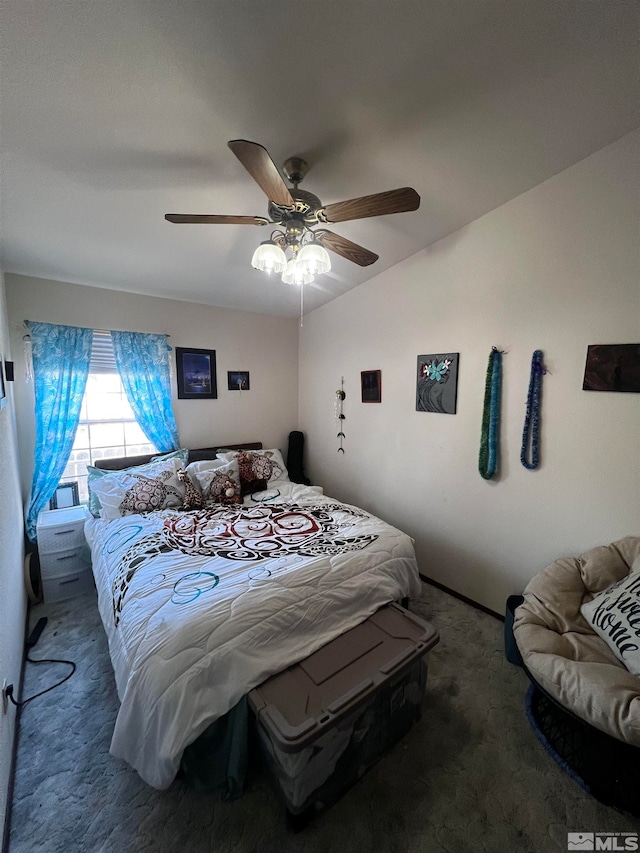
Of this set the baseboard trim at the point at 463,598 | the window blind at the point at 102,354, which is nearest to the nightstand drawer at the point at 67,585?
the window blind at the point at 102,354

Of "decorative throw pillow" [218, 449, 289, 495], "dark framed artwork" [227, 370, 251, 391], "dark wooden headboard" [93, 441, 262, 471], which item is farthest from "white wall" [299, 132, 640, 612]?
"dark wooden headboard" [93, 441, 262, 471]

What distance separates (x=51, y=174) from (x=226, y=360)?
2120 mm

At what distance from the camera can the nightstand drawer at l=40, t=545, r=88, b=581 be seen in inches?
91.7

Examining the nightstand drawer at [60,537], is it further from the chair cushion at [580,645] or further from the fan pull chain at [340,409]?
the chair cushion at [580,645]

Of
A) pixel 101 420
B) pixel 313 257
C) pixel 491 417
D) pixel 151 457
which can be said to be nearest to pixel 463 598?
pixel 491 417

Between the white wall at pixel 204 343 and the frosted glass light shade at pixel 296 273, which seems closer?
the frosted glass light shade at pixel 296 273

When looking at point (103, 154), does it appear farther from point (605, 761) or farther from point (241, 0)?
point (605, 761)

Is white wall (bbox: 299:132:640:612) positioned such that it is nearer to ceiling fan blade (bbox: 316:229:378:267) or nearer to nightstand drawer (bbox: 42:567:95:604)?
ceiling fan blade (bbox: 316:229:378:267)

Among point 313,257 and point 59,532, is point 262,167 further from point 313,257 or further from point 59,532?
point 59,532

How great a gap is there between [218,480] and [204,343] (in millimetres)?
1540

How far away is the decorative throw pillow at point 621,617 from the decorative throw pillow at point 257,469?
94.9 inches

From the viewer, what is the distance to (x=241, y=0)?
86cm

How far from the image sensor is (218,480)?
109 inches

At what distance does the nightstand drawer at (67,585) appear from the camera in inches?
92.6
